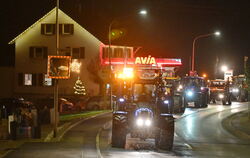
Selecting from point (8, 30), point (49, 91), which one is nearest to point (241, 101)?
point (49, 91)

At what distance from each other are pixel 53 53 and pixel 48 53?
918mm

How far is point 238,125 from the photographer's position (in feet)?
90.8

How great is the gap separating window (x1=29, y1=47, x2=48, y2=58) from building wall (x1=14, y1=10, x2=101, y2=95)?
1.51 ft

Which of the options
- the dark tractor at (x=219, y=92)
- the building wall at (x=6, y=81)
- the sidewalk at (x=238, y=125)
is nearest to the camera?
the sidewalk at (x=238, y=125)

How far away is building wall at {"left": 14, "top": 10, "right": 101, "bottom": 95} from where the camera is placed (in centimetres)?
5653

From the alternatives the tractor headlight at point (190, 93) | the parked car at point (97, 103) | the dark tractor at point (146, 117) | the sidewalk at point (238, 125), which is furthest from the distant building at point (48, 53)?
the dark tractor at point (146, 117)

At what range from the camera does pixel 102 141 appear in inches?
785

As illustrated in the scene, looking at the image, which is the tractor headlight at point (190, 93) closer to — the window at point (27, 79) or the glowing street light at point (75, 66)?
the glowing street light at point (75, 66)

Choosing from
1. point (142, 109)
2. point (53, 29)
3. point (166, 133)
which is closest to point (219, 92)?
point (53, 29)

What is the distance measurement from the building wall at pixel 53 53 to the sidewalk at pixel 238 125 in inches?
997

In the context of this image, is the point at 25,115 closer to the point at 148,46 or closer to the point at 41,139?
the point at 41,139

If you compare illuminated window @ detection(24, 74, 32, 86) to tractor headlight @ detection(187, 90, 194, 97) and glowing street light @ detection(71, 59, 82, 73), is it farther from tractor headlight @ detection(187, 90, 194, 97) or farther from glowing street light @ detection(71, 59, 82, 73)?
tractor headlight @ detection(187, 90, 194, 97)

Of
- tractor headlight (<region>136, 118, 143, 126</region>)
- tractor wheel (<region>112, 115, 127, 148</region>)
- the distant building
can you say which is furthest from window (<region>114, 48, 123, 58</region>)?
tractor headlight (<region>136, 118, 143, 126</region>)

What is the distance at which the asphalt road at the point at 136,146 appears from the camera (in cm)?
1595
